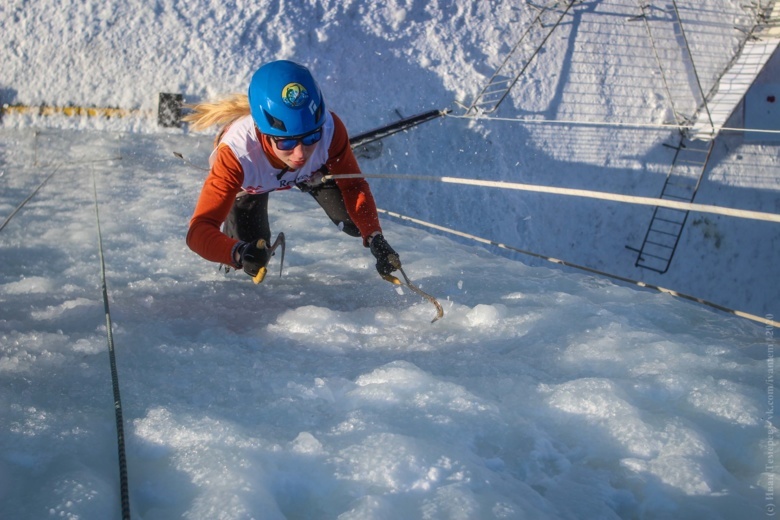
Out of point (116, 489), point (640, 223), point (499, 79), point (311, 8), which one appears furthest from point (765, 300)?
point (116, 489)

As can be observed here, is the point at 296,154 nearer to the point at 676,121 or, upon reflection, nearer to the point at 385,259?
the point at 385,259

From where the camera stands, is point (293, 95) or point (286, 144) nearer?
point (293, 95)

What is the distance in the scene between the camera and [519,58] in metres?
7.09

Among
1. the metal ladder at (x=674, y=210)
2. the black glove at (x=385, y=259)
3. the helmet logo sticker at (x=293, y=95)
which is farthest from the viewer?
the metal ladder at (x=674, y=210)

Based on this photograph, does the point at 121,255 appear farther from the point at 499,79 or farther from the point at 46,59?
the point at 499,79

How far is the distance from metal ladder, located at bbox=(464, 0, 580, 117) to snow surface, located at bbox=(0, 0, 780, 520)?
0.16 m

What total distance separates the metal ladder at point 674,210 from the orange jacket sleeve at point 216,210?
5349 millimetres

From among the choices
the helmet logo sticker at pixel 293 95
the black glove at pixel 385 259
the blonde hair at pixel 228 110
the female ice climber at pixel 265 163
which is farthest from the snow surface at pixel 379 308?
the helmet logo sticker at pixel 293 95

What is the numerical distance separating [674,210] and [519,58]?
2.41 m

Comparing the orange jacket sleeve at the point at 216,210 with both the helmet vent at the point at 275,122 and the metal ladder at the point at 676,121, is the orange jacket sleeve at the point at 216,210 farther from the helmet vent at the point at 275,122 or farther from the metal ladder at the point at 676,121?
the metal ladder at the point at 676,121

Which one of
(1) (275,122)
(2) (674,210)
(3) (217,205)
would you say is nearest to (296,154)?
(1) (275,122)

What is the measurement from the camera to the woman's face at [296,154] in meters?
3.18

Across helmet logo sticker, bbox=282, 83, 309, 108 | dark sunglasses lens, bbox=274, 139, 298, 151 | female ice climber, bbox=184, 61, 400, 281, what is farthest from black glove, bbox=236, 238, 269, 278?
helmet logo sticker, bbox=282, 83, 309, 108

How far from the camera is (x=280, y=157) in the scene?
3.28 metres
